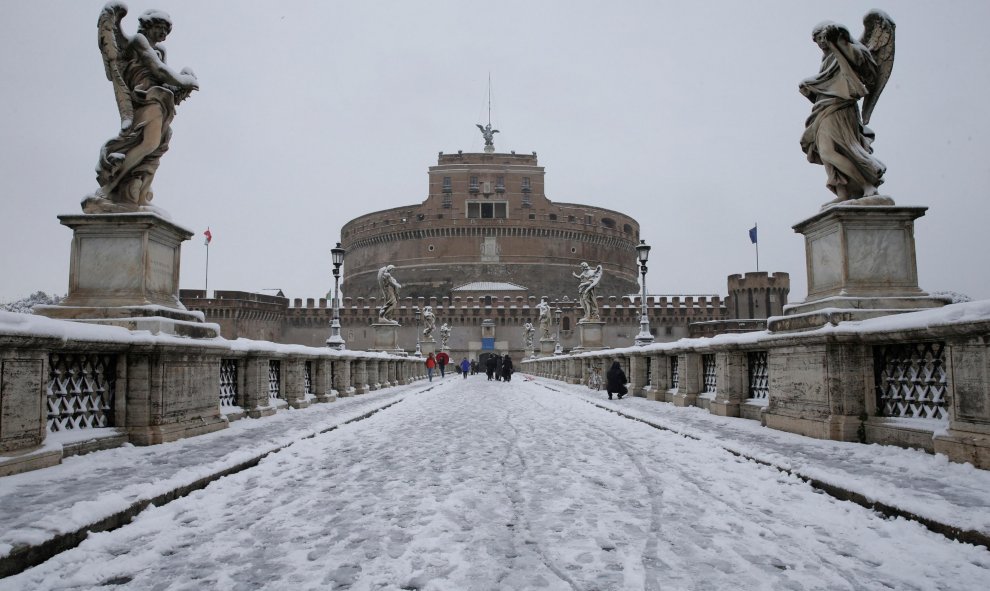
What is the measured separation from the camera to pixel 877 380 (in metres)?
5.88

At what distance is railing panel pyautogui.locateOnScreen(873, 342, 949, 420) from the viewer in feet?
16.8

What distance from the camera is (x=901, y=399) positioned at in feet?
18.3

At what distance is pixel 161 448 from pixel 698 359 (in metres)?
8.15

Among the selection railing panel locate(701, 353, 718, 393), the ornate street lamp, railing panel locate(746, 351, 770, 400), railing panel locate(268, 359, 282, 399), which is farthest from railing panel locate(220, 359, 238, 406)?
the ornate street lamp

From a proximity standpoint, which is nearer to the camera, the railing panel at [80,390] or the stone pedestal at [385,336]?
the railing panel at [80,390]

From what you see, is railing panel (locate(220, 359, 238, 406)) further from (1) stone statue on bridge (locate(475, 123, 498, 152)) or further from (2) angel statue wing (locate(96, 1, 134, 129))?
(1) stone statue on bridge (locate(475, 123, 498, 152))

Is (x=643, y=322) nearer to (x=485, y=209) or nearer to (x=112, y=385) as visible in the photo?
(x=112, y=385)

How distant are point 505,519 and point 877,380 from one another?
13.3 ft

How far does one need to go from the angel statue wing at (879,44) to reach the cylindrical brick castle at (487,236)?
69.4 meters

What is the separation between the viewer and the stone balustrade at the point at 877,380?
4410 millimetres

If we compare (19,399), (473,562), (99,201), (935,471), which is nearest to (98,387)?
(19,399)

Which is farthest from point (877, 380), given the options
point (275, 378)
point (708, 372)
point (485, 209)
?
point (485, 209)

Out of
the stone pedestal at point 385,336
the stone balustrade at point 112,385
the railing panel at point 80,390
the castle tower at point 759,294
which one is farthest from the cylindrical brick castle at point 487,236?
the railing panel at point 80,390

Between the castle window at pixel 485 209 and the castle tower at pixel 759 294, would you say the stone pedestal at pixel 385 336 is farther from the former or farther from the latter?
the castle window at pixel 485 209
